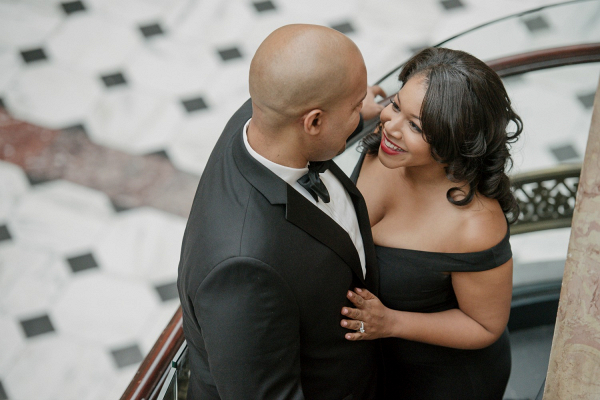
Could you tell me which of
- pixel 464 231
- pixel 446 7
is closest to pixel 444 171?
pixel 464 231

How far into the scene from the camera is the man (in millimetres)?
1504

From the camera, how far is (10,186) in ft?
16.1


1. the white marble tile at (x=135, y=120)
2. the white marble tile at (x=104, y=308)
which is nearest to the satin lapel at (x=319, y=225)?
the white marble tile at (x=104, y=308)

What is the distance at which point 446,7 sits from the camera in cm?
619

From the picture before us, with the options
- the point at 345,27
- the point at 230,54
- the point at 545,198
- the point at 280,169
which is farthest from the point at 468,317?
the point at 345,27

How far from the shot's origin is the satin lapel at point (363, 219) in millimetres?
1972

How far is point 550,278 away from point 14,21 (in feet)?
16.1

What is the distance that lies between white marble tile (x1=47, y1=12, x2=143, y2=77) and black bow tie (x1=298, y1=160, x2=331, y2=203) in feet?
14.4

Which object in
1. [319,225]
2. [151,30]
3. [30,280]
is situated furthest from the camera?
[151,30]

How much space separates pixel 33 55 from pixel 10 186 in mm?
1413

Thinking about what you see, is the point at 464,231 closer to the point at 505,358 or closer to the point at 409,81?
the point at 409,81

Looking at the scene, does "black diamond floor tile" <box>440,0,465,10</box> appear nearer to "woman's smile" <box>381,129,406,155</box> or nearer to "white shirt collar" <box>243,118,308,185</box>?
"woman's smile" <box>381,129,406,155</box>

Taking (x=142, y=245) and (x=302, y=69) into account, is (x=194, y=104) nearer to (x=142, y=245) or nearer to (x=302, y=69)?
(x=142, y=245)

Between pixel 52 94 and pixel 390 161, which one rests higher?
pixel 390 161
